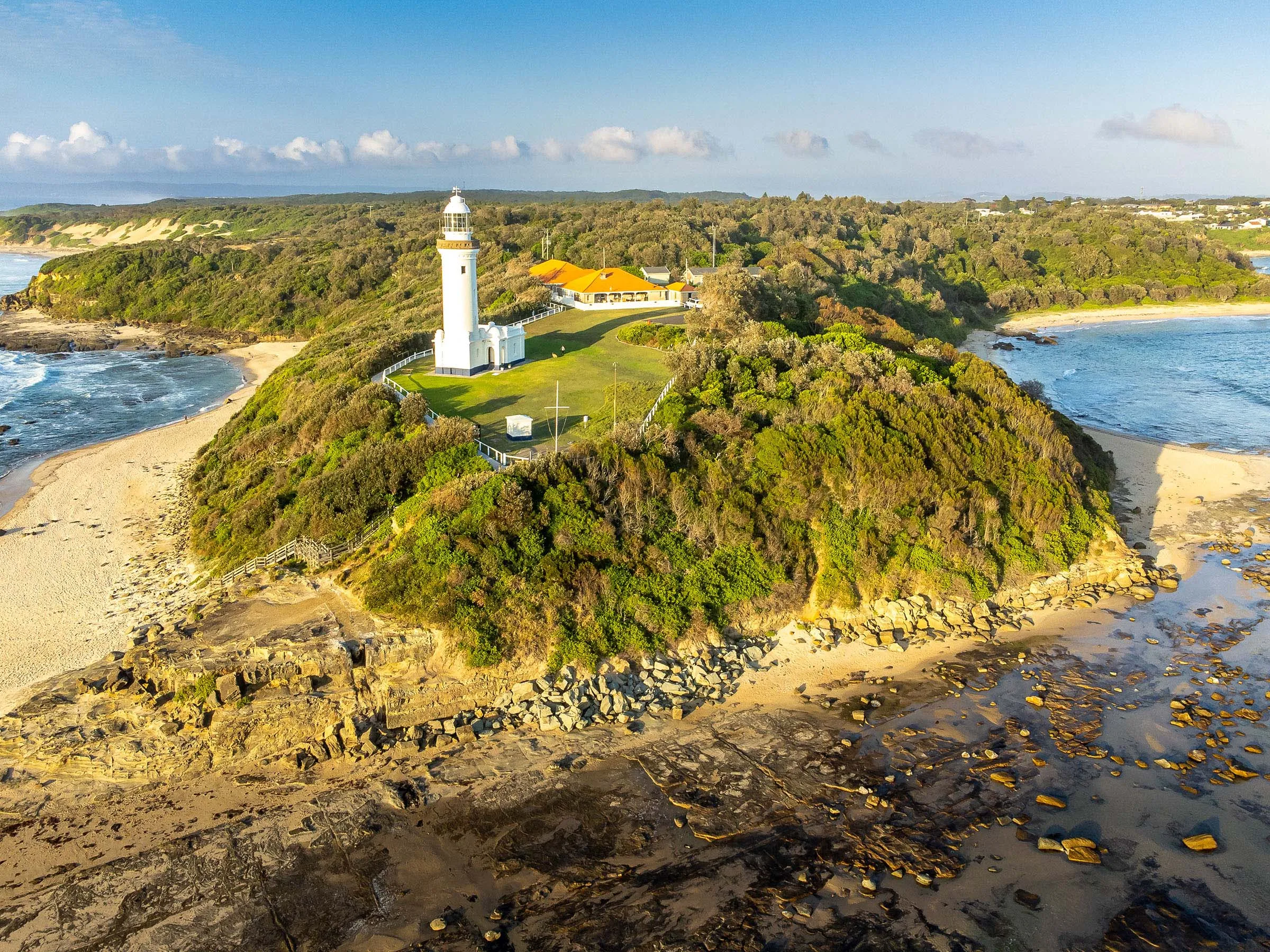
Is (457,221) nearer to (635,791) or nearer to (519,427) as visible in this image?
(519,427)

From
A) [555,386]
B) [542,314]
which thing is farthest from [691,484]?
[542,314]

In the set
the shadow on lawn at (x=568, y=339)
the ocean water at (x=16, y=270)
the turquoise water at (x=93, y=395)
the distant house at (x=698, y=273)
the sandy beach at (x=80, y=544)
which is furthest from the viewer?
the ocean water at (x=16, y=270)

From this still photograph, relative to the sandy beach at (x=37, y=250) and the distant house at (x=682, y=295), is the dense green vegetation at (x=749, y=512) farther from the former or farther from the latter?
the sandy beach at (x=37, y=250)

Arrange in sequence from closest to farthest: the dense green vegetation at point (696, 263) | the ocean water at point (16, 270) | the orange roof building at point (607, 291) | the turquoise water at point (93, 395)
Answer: the turquoise water at point (93, 395), the orange roof building at point (607, 291), the dense green vegetation at point (696, 263), the ocean water at point (16, 270)

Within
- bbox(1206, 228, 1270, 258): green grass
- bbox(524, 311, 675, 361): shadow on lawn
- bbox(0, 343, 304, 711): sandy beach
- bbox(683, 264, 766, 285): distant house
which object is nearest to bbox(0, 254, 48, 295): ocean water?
bbox(0, 343, 304, 711): sandy beach

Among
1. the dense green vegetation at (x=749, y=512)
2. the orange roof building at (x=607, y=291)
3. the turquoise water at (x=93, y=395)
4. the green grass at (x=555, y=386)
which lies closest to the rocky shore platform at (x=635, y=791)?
the dense green vegetation at (x=749, y=512)

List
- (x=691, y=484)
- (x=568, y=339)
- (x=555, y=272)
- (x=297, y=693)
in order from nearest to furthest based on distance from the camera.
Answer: (x=297, y=693), (x=691, y=484), (x=568, y=339), (x=555, y=272)

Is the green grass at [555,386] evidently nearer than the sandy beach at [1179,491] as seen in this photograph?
Yes
